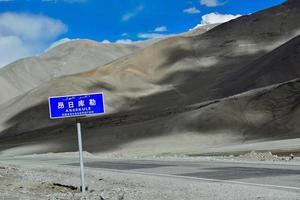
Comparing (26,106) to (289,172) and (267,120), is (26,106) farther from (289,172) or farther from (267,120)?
(289,172)

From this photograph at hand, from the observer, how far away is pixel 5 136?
111188 millimetres

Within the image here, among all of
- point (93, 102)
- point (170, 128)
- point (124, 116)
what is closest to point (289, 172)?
point (93, 102)

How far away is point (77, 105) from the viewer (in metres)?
15.0

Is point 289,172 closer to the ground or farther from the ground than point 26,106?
closer to the ground

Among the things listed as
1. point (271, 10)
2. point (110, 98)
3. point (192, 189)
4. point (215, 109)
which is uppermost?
point (271, 10)

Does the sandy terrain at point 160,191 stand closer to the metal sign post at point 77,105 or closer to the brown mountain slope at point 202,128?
the metal sign post at point 77,105

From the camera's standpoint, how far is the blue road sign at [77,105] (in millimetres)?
14969

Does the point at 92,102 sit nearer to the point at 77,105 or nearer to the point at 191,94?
the point at 77,105

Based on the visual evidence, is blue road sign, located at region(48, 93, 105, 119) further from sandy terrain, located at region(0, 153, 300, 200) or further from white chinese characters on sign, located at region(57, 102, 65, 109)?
sandy terrain, located at region(0, 153, 300, 200)

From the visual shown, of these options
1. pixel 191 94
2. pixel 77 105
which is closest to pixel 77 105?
pixel 77 105

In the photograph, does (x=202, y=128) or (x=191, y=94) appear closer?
(x=202, y=128)

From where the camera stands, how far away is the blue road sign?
15.0 m

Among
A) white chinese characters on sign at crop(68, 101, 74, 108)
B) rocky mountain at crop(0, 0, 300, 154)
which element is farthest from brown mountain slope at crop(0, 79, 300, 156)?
white chinese characters on sign at crop(68, 101, 74, 108)

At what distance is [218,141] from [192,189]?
5238cm
